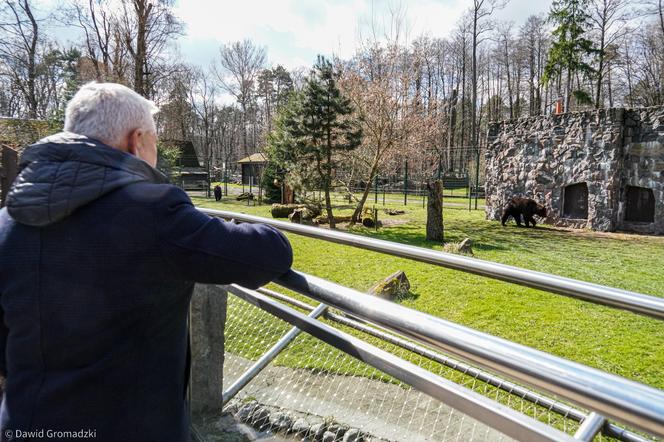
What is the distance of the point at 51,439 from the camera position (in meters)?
0.95

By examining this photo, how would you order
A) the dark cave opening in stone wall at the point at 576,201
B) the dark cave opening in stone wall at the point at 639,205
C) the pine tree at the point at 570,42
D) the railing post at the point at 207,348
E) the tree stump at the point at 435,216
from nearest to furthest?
the railing post at the point at 207,348
the tree stump at the point at 435,216
the dark cave opening in stone wall at the point at 639,205
the dark cave opening in stone wall at the point at 576,201
the pine tree at the point at 570,42

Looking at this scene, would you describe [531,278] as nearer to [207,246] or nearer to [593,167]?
[207,246]

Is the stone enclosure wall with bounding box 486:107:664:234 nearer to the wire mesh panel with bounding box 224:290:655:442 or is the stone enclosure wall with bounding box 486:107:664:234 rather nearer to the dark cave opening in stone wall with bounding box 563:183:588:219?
the dark cave opening in stone wall with bounding box 563:183:588:219

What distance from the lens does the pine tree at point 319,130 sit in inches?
527

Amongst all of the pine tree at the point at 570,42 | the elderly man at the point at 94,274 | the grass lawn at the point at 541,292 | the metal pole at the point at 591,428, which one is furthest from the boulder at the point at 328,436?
the pine tree at the point at 570,42

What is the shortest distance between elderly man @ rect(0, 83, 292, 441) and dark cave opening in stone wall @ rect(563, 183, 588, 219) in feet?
48.1

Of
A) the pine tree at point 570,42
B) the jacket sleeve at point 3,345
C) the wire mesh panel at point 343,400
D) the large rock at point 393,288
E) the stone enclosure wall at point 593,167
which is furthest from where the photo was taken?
the pine tree at point 570,42

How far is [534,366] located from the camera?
655mm

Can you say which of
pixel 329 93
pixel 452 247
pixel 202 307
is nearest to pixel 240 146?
pixel 329 93

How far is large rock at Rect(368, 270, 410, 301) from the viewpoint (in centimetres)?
611

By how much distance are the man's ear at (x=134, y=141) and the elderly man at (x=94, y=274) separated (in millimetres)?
89

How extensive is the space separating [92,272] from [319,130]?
13.2 m

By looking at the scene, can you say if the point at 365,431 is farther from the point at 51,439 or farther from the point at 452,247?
the point at 452,247

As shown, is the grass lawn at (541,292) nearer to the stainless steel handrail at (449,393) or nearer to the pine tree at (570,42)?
the stainless steel handrail at (449,393)
